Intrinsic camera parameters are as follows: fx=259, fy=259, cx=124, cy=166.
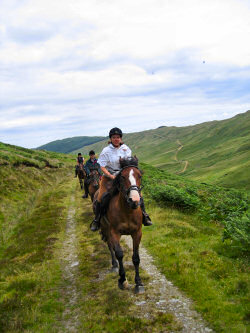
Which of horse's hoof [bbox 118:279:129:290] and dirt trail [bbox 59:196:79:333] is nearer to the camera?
dirt trail [bbox 59:196:79:333]

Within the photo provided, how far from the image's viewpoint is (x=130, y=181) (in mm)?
7180

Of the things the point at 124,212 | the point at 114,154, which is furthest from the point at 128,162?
the point at 124,212

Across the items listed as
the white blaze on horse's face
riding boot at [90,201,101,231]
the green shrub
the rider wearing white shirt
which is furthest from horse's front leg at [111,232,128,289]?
the green shrub

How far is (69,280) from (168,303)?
4.14m

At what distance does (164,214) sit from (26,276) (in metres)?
9.45

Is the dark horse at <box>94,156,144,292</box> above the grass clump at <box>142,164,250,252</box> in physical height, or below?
above

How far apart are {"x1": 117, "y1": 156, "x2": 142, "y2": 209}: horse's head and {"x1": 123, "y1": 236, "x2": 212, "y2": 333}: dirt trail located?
2.76 meters

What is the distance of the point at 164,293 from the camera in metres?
7.68

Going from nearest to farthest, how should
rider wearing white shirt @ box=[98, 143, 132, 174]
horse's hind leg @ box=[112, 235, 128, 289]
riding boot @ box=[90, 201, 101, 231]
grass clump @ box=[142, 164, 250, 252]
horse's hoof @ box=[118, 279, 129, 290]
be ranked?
1. horse's hind leg @ box=[112, 235, 128, 289]
2. horse's hoof @ box=[118, 279, 129, 290]
3. rider wearing white shirt @ box=[98, 143, 132, 174]
4. riding boot @ box=[90, 201, 101, 231]
5. grass clump @ box=[142, 164, 250, 252]

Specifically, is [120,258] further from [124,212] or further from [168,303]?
[168,303]

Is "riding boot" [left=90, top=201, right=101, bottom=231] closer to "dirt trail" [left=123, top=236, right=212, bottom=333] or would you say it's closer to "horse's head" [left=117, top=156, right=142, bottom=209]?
"horse's head" [left=117, top=156, right=142, bottom=209]

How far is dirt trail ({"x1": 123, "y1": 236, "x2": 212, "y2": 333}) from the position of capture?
6141 mm

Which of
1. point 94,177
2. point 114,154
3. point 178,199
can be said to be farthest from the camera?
point 178,199

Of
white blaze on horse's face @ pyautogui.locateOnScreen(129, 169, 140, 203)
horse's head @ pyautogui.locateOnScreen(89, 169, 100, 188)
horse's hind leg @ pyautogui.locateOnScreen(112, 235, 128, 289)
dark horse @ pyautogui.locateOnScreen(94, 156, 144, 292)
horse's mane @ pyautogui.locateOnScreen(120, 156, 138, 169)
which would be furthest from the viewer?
horse's head @ pyautogui.locateOnScreen(89, 169, 100, 188)
